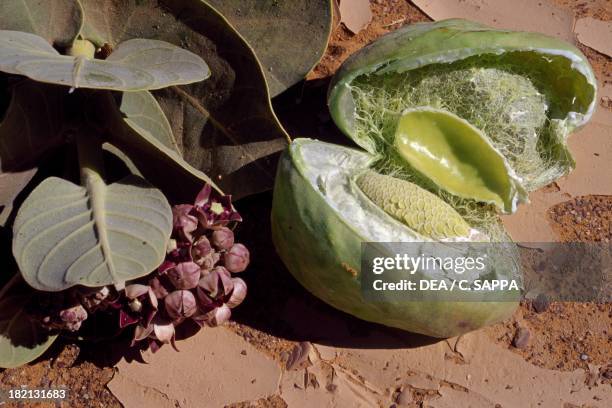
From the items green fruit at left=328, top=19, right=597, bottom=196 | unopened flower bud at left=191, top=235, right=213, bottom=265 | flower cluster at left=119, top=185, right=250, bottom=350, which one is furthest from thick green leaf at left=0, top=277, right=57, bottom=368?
green fruit at left=328, top=19, right=597, bottom=196

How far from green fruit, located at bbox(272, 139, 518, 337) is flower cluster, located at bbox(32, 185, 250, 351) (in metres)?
0.10

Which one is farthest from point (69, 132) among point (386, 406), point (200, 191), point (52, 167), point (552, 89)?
point (552, 89)

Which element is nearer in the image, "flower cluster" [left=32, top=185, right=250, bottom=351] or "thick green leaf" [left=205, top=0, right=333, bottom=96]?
"flower cluster" [left=32, top=185, right=250, bottom=351]

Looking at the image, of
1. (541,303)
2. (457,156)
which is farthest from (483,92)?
(541,303)

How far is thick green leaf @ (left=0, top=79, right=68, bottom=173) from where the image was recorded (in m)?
1.05

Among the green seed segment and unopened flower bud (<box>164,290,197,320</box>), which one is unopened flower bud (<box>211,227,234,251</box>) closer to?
unopened flower bud (<box>164,290,197,320</box>)

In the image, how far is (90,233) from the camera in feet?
3.25

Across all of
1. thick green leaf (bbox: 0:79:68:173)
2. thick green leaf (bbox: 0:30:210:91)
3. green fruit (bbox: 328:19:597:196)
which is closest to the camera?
thick green leaf (bbox: 0:30:210:91)

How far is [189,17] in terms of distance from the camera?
1.13 m

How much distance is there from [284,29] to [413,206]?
1.24 feet

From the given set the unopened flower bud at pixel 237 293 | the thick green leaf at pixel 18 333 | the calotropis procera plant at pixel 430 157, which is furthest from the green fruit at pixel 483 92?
the thick green leaf at pixel 18 333

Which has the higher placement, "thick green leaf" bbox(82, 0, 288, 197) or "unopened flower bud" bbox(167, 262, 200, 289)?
"thick green leaf" bbox(82, 0, 288, 197)

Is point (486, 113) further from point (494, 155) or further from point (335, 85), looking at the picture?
point (335, 85)

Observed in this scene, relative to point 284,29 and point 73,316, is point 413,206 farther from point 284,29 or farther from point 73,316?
point 73,316
